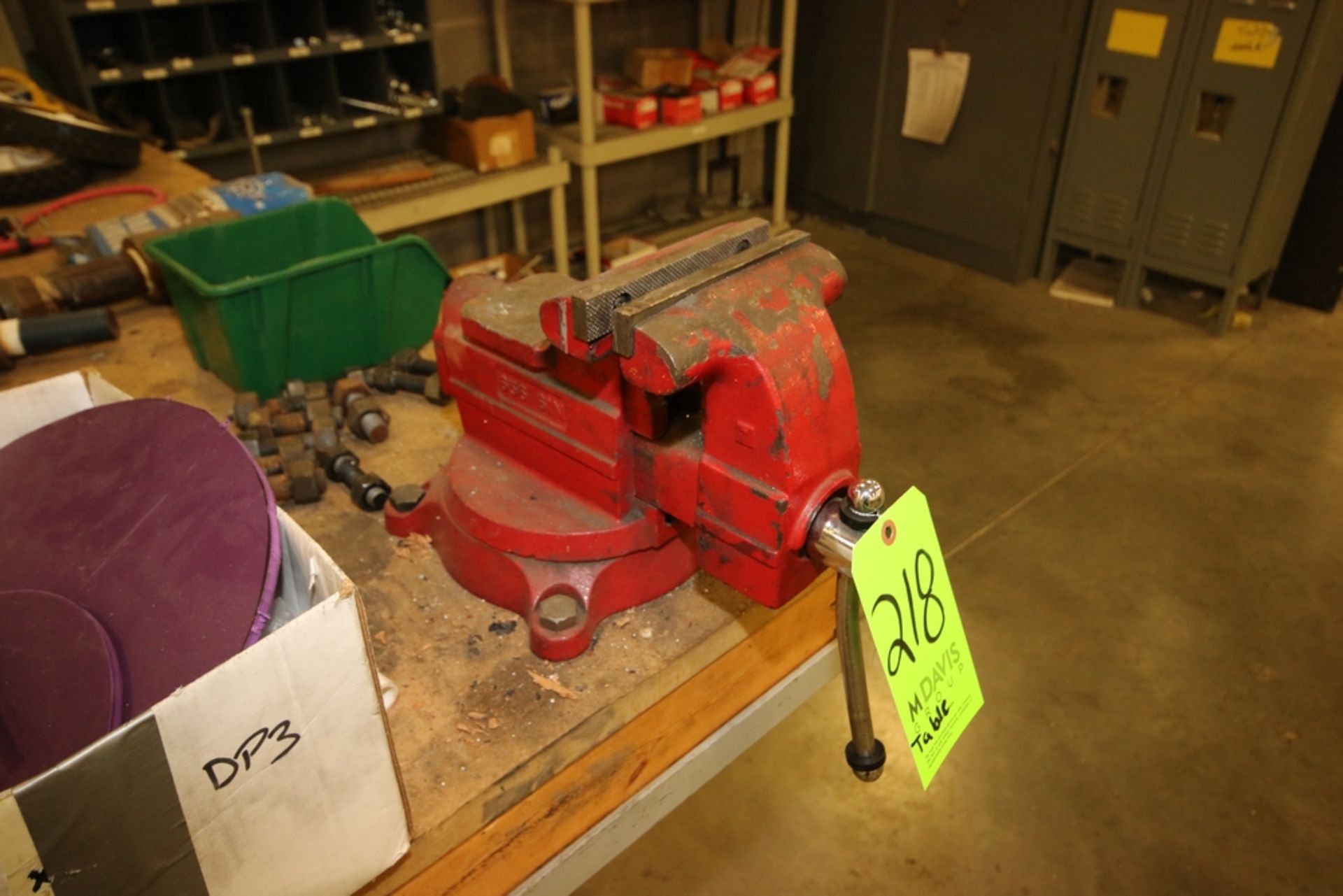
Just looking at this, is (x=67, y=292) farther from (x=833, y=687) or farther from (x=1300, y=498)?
(x=1300, y=498)

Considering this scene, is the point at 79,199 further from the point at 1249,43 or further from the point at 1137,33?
the point at 1249,43

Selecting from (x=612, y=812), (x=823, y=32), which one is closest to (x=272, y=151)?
(x=823, y=32)

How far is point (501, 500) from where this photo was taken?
34.1 inches

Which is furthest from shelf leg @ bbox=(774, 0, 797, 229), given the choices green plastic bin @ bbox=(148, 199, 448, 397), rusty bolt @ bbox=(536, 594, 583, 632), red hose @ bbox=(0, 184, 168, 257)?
rusty bolt @ bbox=(536, 594, 583, 632)

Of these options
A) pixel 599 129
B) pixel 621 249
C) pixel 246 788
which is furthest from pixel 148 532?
pixel 621 249

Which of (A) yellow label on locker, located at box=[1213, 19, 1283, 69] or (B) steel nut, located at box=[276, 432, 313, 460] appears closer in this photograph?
(B) steel nut, located at box=[276, 432, 313, 460]

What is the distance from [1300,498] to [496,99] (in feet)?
8.05

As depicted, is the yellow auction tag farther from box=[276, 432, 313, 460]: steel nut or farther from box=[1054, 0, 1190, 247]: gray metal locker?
box=[1054, 0, 1190, 247]: gray metal locker

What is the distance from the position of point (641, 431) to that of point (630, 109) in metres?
2.53

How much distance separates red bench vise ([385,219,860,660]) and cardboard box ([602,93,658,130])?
7.41 ft

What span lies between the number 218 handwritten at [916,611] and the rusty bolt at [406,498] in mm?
521

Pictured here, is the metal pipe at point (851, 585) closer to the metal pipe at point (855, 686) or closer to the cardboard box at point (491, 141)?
the metal pipe at point (855, 686)

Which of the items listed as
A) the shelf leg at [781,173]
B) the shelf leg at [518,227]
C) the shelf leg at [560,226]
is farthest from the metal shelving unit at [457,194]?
the shelf leg at [781,173]

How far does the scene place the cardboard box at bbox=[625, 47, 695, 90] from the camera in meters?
3.19
